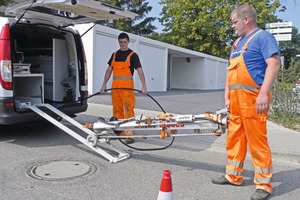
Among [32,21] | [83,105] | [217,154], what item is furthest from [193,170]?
[32,21]

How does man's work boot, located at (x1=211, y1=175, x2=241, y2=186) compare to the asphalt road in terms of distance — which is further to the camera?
man's work boot, located at (x1=211, y1=175, x2=241, y2=186)

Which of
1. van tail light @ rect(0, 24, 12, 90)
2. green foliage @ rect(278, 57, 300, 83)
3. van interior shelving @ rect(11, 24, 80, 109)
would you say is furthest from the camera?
green foliage @ rect(278, 57, 300, 83)

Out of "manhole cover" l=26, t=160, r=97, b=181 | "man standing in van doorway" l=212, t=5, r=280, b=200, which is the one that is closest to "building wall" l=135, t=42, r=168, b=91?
"manhole cover" l=26, t=160, r=97, b=181

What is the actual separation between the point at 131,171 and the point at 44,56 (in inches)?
143

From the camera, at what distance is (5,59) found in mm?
4707

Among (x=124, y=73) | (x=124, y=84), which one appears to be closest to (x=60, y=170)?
(x=124, y=84)

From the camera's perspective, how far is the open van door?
176 inches

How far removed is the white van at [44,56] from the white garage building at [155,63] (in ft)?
24.4

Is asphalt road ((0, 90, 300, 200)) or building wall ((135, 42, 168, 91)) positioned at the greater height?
building wall ((135, 42, 168, 91))

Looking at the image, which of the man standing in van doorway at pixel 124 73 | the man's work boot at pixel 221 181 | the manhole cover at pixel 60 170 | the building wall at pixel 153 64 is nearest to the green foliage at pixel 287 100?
the man standing in van doorway at pixel 124 73

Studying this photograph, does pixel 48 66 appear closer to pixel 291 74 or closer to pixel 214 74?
pixel 291 74

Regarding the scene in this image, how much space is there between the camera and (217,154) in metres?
5.05

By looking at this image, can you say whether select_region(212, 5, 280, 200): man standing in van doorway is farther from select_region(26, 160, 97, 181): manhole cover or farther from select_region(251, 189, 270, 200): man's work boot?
select_region(26, 160, 97, 181): manhole cover

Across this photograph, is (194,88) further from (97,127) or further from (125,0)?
(97,127)
